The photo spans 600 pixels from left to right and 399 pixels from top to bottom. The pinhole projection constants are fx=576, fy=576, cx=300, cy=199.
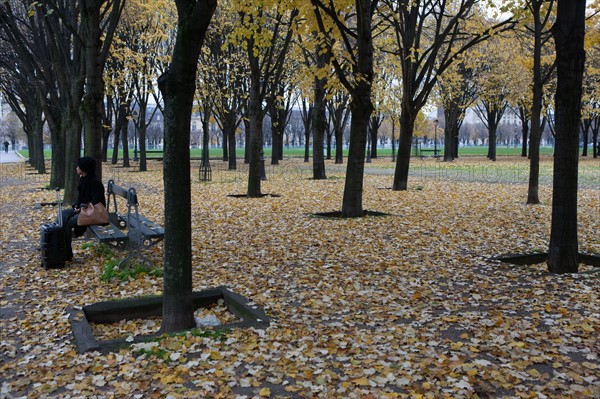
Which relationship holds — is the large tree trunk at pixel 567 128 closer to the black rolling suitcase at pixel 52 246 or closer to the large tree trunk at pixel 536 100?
the black rolling suitcase at pixel 52 246

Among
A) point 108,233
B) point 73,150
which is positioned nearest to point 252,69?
point 73,150

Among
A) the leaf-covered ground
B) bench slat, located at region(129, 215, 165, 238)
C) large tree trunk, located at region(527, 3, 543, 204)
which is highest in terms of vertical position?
large tree trunk, located at region(527, 3, 543, 204)

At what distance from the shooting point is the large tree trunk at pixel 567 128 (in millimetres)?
6672

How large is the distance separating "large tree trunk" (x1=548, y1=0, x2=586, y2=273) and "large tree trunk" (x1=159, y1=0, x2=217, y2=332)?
4301 mm

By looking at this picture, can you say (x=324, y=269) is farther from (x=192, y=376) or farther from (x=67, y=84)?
(x=67, y=84)

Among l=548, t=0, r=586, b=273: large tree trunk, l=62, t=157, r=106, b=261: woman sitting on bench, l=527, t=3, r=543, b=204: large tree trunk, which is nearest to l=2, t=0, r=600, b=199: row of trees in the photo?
l=527, t=3, r=543, b=204: large tree trunk

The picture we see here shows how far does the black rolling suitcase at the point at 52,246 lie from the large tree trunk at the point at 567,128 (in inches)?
257

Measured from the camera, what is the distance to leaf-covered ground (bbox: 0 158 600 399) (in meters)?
4.14

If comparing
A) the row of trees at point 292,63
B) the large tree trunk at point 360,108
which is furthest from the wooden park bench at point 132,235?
the large tree trunk at point 360,108

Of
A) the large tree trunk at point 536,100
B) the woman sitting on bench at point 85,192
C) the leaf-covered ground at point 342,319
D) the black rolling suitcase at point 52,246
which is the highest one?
the large tree trunk at point 536,100

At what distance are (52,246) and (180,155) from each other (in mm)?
3947

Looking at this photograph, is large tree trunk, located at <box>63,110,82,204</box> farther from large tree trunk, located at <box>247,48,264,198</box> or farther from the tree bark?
the tree bark

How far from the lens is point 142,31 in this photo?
2917cm

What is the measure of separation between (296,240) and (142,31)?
22.9 meters
